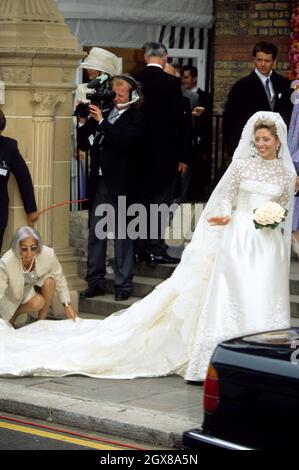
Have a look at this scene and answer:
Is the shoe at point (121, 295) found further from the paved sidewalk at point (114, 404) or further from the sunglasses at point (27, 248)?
the paved sidewalk at point (114, 404)

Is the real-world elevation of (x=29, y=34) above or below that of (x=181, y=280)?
above

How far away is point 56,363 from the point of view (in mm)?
11469

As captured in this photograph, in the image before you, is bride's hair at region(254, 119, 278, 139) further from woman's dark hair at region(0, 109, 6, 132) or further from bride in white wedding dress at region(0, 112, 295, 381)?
woman's dark hair at region(0, 109, 6, 132)

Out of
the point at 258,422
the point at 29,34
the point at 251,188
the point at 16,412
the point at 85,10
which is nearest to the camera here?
the point at 258,422

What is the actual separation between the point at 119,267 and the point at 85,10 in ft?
18.5

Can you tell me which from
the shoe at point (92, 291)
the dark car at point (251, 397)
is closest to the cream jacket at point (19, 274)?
the shoe at point (92, 291)

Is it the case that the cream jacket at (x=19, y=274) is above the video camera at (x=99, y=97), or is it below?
below

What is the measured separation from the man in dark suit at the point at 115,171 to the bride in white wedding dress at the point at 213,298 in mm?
1573

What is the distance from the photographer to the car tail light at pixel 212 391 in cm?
740

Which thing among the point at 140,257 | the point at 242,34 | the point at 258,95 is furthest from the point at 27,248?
the point at 242,34

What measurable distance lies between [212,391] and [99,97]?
254 inches

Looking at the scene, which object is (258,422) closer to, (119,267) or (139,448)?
(139,448)

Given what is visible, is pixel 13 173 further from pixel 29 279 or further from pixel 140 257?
pixel 140 257

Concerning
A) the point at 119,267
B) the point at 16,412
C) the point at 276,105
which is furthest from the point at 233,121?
the point at 16,412
